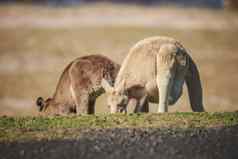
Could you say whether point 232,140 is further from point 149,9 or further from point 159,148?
point 149,9

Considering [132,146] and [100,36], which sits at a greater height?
[100,36]

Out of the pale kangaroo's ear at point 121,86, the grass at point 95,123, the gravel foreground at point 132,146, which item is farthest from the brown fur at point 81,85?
the gravel foreground at point 132,146

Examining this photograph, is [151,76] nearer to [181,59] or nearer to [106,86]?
[181,59]

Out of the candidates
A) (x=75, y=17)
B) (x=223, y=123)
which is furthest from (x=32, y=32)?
(x=223, y=123)

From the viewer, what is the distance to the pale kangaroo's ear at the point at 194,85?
14.2 m

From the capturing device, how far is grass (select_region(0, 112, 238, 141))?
37.8 ft

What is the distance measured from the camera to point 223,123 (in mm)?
12172

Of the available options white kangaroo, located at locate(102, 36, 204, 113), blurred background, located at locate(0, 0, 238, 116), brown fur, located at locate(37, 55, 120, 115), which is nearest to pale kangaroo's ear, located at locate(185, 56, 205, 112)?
white kangaroo, located at locate(102, 36, 204, 113)

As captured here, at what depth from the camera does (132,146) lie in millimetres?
10820

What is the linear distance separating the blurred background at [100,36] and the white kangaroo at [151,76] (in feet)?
37.8

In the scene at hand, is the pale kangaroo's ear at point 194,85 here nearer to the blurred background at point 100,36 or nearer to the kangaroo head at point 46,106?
the kangaroo head at point 46,106

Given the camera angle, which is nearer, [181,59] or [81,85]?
[181,59]

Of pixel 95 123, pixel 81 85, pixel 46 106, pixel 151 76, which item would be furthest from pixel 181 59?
pixel 46 106

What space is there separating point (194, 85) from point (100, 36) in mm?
23267
